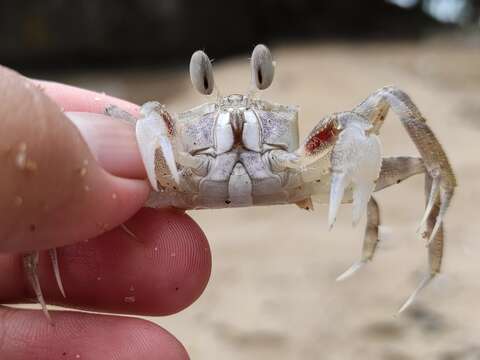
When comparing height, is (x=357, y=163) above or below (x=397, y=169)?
above

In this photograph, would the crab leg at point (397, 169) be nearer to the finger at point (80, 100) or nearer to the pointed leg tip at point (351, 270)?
the pointed leg tip at point (351, 270)

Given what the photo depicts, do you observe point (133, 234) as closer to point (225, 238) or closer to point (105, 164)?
point (105, 164)

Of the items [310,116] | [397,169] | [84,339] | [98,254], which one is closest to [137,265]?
[98,254]

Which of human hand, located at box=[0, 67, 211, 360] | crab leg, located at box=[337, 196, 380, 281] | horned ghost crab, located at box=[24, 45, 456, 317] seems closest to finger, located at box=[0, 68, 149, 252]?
human hand, located at box=[0, 67, 211, 360]

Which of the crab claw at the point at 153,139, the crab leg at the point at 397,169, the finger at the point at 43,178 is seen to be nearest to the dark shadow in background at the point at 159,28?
the crab leg at the point at 397,169

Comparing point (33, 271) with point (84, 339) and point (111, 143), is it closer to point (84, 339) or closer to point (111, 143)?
point (84, 339)

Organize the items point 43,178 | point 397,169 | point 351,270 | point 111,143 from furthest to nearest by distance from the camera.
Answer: point 351,270
point 397,169
point 111,143
point 43,178
